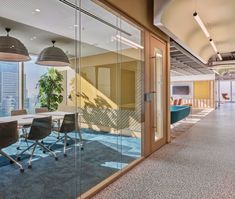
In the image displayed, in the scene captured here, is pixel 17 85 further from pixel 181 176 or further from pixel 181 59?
pixel 181 59

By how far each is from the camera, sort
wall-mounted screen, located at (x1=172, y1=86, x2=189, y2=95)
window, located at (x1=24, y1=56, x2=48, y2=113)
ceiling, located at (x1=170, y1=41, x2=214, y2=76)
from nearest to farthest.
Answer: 1. window, located at (x1=24, y1=56, x2=48, y2=113)
2. ceiling, located at (x1=170, y1=41, x2=214, y2=76)
3. wall-mounted screen, located at (x1=172, y1=86, x2=189, y2=95)

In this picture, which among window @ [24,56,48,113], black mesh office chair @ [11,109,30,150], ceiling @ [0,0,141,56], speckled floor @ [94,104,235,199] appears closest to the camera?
black mesh office chair @ [11,109,30,150]

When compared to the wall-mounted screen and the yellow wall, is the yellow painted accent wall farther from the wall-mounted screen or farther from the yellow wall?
the yellow wall

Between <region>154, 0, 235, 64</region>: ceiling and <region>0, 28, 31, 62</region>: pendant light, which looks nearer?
<region>0, 28, 31, 62</region>: pendant light

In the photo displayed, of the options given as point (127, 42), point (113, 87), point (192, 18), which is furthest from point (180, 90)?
point (127, 42)

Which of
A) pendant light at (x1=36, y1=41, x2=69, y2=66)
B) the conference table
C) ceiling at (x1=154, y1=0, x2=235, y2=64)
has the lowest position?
the conference table

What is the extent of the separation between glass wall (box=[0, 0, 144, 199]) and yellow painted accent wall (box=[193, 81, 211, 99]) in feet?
47.3

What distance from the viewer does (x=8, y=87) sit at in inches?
95.9

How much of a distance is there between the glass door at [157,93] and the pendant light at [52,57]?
6.59 ft

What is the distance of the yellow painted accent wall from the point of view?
1725 centimetres

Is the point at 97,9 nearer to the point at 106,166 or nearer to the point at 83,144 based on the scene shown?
the point at 83,144

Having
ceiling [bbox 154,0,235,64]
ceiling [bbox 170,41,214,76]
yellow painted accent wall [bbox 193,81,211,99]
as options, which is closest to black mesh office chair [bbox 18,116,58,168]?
ceiling [bbox 154,0,235,64]

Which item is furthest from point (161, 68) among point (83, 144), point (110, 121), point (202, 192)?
point (202, 192)

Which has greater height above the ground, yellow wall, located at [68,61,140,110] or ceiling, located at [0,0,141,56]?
ceiling, located at [0,0,141,56]
